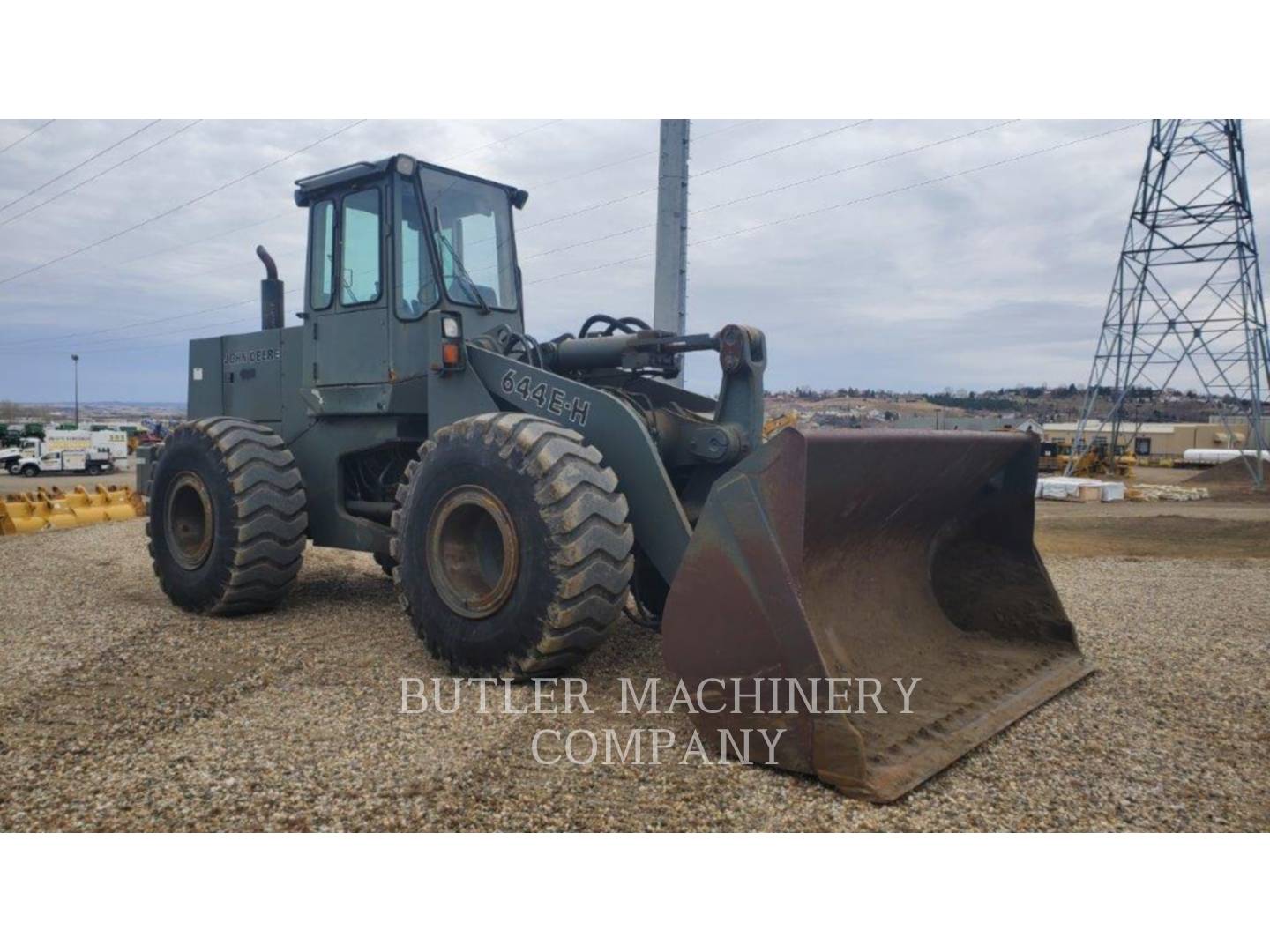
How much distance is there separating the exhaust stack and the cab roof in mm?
874

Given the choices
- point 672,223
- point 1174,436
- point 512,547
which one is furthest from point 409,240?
point 1174,436

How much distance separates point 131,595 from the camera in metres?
7.36

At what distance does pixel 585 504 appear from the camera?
169 inches

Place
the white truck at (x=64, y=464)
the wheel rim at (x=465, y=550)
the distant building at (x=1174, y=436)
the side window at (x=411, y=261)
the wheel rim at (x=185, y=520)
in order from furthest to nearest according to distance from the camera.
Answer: the distant building at (x=1174, y=436) → the white truck at (x=64, y=464) → the wheel rim at (x=185, y=520) → the side window at (x=411, y=261) → the wheel rim at (x=465, y=550)

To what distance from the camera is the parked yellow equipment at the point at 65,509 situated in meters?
12.3

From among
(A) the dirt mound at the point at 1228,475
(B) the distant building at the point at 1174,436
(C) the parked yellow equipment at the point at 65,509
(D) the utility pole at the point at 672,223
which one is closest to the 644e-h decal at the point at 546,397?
(D) the utility pole at the point at 672,223

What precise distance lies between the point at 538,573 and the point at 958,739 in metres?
1.92

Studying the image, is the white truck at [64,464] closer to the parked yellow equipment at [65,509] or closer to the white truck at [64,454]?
the white truck at [64,454]

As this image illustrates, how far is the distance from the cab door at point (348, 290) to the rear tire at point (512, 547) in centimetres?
145

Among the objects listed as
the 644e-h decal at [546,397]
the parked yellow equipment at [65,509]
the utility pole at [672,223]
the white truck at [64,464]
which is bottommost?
the white truck at [64,464]

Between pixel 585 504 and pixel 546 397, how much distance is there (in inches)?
42.3

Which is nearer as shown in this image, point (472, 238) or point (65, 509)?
point (472, 238)

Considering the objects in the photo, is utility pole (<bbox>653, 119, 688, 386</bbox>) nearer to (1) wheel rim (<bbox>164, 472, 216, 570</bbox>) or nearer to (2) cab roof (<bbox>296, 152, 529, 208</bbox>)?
(2) cab roof (<bbox>296, 152, 529, 208</bbox>)

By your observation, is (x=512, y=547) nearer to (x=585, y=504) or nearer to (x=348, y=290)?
(x=585, y=504)
